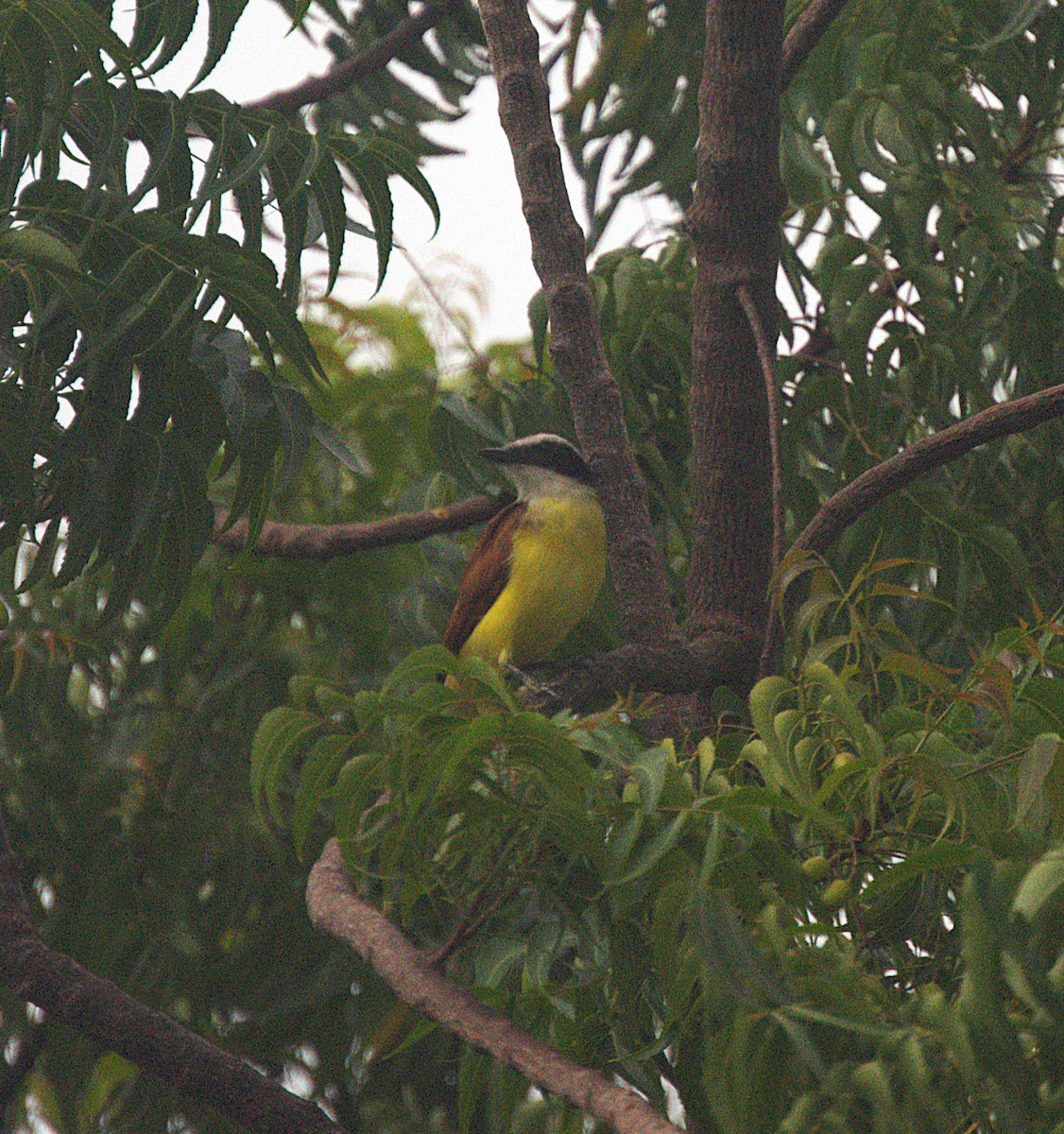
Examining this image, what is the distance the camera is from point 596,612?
3035mm

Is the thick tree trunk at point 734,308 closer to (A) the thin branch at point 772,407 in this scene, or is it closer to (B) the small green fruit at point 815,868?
(A) the thin branch at point 772,407

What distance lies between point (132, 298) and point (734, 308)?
0.95 meters

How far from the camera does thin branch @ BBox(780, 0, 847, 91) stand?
7.63ft

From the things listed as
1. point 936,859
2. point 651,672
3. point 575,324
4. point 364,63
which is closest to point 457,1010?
Answer: point 936,859

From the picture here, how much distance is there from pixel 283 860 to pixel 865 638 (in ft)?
7.03

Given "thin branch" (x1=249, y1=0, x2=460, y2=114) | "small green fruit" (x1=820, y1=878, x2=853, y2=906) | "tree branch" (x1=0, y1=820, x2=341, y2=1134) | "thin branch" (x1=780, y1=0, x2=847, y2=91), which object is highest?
"thin branch" (x1=249, y1=0, x2=460, y2=114)

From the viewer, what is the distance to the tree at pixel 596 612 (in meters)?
1.26

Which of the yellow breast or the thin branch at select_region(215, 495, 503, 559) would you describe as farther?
the yellow breast

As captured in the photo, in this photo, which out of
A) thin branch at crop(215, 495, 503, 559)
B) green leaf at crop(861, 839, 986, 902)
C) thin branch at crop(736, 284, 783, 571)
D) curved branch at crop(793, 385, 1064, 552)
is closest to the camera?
green leaf at crop(861, 839, 986, 902)

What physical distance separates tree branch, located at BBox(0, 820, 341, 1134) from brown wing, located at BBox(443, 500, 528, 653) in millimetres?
1472

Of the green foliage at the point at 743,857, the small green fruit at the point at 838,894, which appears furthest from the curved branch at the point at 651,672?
the small green fruit at the point at 838,894

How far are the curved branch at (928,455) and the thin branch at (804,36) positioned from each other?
2.75 feet

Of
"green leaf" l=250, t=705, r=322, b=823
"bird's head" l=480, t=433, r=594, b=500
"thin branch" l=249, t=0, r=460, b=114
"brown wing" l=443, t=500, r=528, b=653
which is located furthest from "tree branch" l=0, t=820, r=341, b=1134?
"thin branch" l=249, t=0, r=460, b=114

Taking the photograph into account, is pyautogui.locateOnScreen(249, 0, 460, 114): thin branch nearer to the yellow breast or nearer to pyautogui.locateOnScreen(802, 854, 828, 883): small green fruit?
the yellow breast
